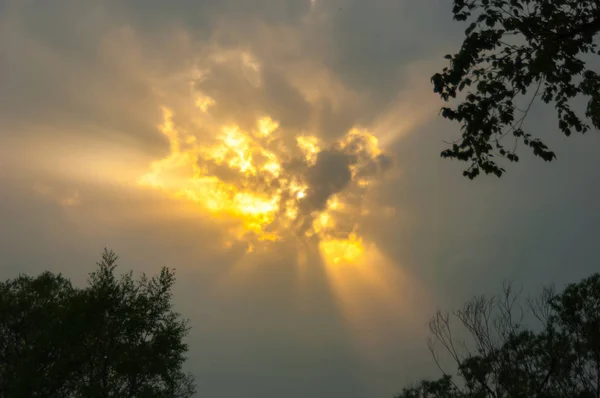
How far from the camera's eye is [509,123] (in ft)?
40.8

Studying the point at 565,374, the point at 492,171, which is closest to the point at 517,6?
the point at 492,171

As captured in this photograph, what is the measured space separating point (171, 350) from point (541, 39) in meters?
35.7

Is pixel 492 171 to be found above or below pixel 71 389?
below

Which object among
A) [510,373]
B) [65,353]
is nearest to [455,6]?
[510,373]

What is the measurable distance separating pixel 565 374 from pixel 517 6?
3540 cm

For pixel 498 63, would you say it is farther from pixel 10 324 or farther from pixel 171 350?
pixel 10 324

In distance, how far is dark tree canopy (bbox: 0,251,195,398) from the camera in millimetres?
34812

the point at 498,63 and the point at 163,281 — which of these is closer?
the point at 498,63

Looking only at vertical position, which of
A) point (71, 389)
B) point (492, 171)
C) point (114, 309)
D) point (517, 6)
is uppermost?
point (114, 309)

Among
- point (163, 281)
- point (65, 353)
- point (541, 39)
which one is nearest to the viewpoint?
point (541, 39)

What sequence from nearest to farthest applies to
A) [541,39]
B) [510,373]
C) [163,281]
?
[541,39]
[510,373]
[163,281]

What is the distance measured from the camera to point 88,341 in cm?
3744

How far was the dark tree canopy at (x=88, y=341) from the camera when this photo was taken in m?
34.8

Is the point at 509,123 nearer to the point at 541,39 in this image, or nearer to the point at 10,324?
the point at 541,39
